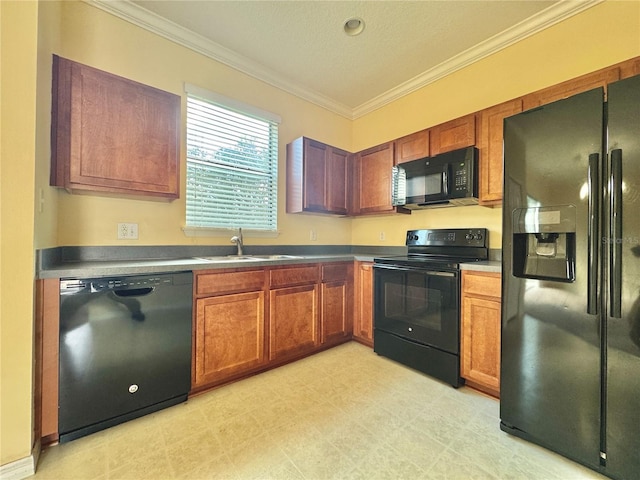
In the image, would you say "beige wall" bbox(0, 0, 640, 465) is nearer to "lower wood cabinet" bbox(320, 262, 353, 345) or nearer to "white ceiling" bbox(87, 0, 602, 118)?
"white ceiling" bbox(87, 0, 602, 118)

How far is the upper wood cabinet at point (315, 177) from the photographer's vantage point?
9.73ft

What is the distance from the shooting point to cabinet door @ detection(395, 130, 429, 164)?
8.93 feet

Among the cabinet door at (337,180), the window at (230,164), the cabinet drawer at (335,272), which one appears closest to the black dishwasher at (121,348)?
the window at (230,164)

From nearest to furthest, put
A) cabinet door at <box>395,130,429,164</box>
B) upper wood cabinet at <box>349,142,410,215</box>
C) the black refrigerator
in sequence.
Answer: the black refrigerator → cabinet door at <box>395,130,429,164</box> → upper wood cabinet at <box>349,142,410,215</box>

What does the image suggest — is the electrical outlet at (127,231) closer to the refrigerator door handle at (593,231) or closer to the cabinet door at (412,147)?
the cabinet door at (412,147)

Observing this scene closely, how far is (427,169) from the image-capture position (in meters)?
2.62

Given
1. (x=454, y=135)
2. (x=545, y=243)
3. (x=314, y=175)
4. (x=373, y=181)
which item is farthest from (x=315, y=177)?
(x=545, y=243)

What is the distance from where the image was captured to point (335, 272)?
9.32 feet

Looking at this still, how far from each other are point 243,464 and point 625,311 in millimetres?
1954

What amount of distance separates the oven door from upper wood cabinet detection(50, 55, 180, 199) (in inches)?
79.0

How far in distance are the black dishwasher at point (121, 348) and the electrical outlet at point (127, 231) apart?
586mm

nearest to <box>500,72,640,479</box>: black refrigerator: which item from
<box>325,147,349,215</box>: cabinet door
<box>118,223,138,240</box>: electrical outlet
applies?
<box>325,147,349,215</box>: cabinet door

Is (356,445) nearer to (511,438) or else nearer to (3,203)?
(511,438)

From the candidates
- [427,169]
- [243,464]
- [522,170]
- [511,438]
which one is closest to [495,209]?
[427,169]
